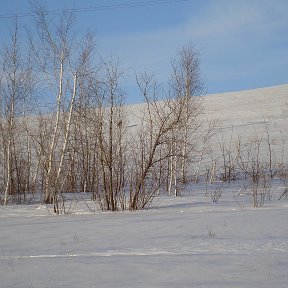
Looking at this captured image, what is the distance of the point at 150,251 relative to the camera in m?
5.23

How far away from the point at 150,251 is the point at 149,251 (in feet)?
0.05

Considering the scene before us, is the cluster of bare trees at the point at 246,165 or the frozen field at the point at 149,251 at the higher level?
the cluster of bare trees at the point at 246,165

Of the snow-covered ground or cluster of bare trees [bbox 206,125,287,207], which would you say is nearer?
the snow-covered ground

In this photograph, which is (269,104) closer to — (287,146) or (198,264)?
(287,146)

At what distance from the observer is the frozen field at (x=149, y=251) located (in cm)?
382

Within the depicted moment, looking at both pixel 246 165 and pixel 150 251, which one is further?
pixel 246 165

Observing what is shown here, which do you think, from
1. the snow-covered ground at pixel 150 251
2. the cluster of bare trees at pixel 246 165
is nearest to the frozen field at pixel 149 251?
the snow-covered ground at pixel 150 251

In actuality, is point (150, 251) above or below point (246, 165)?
below

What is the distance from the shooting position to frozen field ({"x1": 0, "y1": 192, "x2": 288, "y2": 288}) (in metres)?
3.82

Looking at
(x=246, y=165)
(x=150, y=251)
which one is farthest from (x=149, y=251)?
(x=246, y=165)

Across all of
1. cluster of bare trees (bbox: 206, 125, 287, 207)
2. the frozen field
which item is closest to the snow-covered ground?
the frozen field

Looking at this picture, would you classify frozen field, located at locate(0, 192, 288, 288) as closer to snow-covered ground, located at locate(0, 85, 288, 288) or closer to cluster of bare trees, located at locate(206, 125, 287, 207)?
snow-covered ground, located at locate(0, 85, 288, 288)

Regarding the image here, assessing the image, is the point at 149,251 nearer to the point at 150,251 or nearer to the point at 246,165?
the point at 150,251

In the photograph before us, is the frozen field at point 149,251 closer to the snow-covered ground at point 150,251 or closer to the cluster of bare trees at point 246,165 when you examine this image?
the snow-covered ground at point 150,251
